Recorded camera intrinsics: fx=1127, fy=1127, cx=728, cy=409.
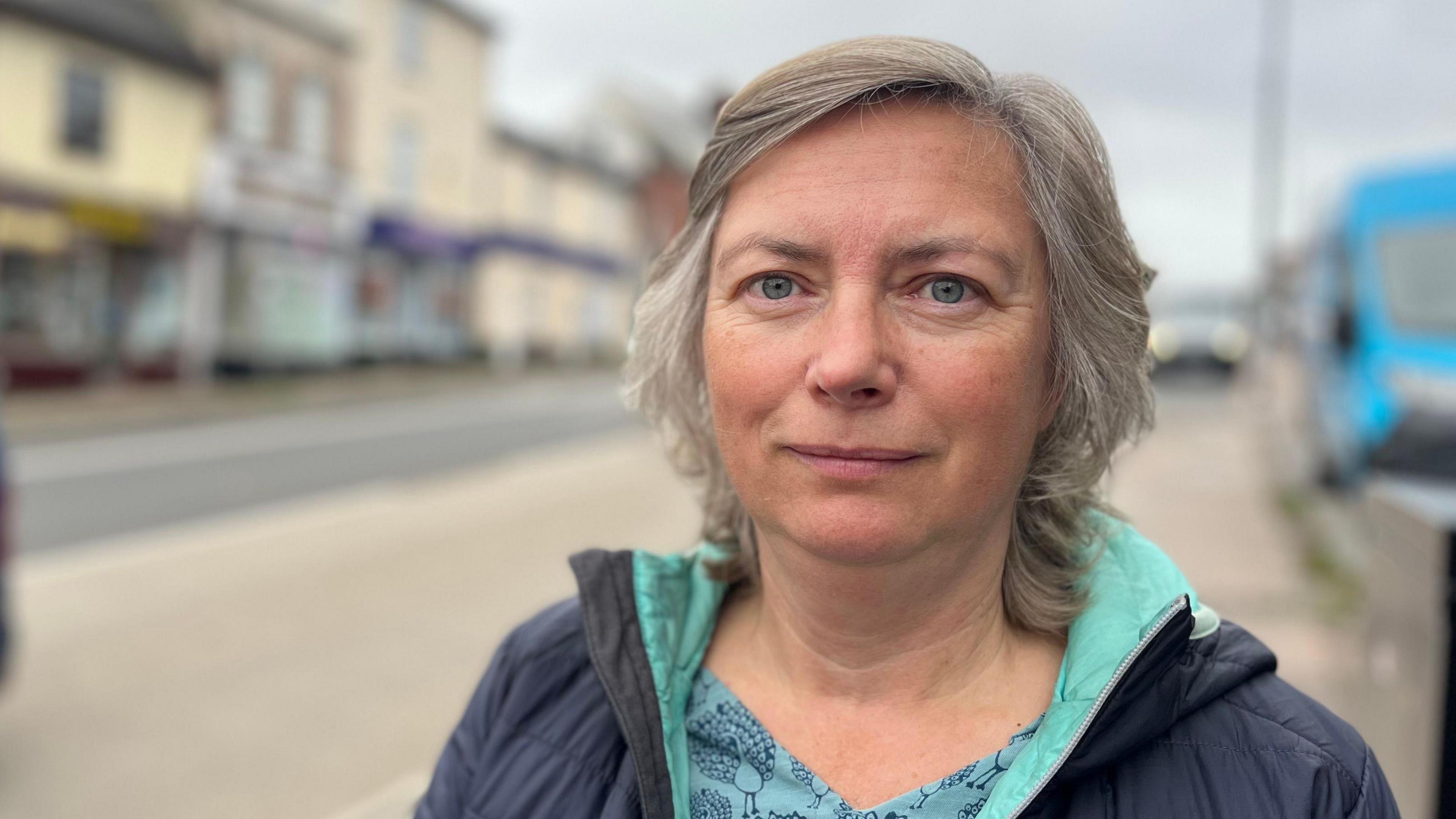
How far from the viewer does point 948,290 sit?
4.43ft

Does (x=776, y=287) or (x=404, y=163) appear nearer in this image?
(x=776, y=287)

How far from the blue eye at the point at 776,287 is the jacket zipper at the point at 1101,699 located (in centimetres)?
59

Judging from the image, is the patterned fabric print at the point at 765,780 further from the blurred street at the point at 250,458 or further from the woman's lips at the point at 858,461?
the blurred street at the point at 250,458

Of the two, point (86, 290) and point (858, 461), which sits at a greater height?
point (86, 290)

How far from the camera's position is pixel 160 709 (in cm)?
479

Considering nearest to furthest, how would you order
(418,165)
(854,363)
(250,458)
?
(854,363) → (250,458) → (418,165)

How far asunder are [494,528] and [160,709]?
3933 millimetres

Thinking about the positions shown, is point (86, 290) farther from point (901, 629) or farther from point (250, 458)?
point (901, 629)

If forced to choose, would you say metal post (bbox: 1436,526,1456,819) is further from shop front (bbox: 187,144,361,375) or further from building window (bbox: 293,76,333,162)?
building window (bbox: 293,76,333,162)

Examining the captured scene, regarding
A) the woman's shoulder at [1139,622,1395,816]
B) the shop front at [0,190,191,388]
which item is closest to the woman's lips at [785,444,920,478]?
the woman's shoulder at [1139,622,1395,816]

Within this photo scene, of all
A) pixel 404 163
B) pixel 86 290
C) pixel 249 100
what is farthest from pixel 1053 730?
pixel 404 163

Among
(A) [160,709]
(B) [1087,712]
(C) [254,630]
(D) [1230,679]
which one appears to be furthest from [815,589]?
(C) [254,630]

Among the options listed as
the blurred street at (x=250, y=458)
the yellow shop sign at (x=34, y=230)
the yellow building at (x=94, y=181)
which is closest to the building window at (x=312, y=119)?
the yellow building at (x=94, y=181)

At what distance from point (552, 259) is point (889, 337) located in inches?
1238
